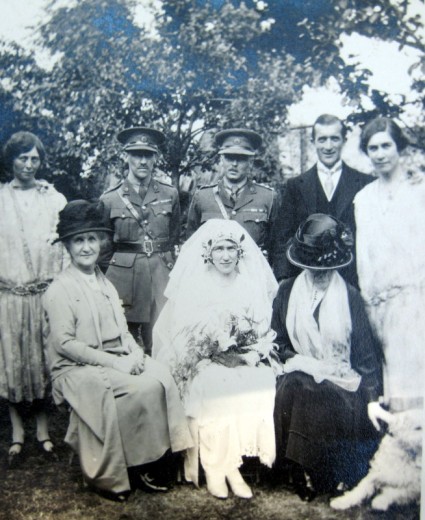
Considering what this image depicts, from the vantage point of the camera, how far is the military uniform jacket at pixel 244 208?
3.44m

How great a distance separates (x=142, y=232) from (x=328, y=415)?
146 cm

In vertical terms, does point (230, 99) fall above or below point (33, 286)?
above

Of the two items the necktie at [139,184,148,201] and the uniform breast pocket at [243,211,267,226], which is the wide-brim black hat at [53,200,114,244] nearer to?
the necktie at [139,184,148,201]

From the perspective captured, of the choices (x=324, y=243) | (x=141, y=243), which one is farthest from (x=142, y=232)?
(x=324, y=243)

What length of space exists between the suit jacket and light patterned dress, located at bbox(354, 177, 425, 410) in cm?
5

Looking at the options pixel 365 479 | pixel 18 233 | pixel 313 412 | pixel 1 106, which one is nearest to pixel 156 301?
pixel 18 233

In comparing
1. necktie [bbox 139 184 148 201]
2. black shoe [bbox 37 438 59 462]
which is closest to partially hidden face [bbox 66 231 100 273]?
necktie [bbox 139 184 148 201]

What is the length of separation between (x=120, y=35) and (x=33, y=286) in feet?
4.71

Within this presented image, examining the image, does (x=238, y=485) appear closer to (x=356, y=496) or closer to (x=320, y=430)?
(x=320, y=430)

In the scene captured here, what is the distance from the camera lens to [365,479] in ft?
11.3

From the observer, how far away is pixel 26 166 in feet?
10.8

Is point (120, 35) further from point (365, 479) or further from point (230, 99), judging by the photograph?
point (365, 479)

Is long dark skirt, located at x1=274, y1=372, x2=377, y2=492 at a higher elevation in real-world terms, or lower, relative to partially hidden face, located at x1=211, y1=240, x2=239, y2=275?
lower

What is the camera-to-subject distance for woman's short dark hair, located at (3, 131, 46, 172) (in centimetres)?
328
